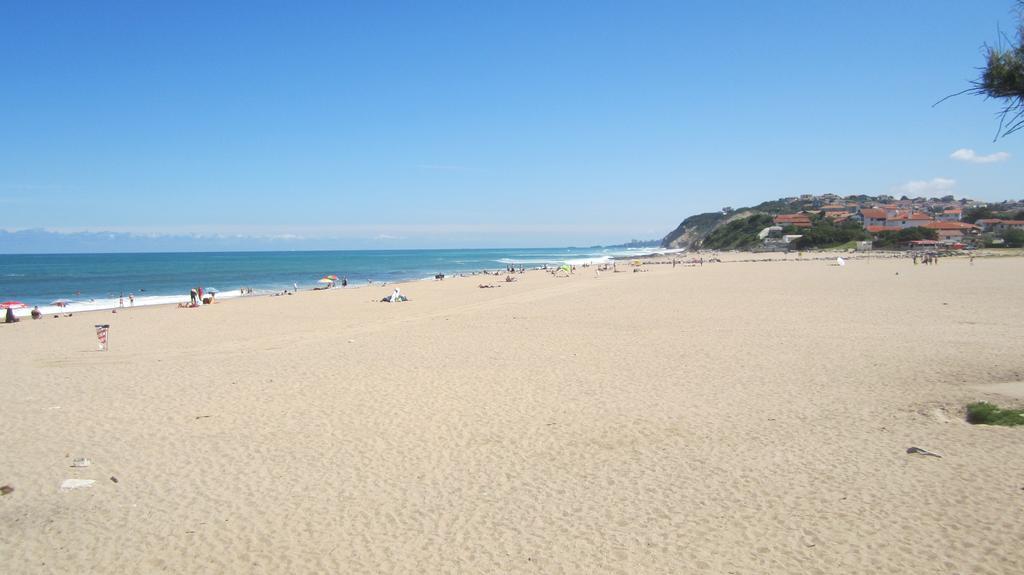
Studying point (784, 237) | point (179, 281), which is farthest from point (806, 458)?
point (784, 237)

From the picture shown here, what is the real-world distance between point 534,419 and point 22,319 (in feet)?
85.1

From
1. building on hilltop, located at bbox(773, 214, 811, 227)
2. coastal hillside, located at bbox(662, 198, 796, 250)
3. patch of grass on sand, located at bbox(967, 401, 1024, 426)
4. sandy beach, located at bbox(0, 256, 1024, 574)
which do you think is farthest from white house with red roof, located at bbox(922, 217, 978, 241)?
patch of grass on sand, located at bbox(967, 401, 1024, 426)

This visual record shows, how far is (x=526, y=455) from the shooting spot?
22.6ft

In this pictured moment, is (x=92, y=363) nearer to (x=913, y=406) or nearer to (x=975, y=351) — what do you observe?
(x=913, y=406)

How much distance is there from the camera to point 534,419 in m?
Answer: 8.25

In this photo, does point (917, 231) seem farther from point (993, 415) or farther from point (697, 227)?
point (697, 227)

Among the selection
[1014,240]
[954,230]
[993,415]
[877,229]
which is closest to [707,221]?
[877,229]

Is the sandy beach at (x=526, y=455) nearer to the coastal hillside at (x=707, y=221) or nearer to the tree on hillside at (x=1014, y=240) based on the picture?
the tree on hillside at (x=1014, y=240)

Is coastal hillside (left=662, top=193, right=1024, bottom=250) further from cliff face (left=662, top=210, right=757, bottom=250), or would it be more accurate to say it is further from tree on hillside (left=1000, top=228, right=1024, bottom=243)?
cliff face (left=662, top=210, right=757, bottom=250)

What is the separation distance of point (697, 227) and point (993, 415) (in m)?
151

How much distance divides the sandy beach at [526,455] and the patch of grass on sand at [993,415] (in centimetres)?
25

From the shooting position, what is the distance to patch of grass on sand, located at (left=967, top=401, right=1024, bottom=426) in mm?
7273

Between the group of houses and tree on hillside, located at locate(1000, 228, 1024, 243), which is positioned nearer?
tree on hillside, located at locate(1000, 228, 1024, 243)

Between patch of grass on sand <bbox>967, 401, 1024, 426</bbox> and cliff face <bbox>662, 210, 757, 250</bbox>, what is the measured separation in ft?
436
